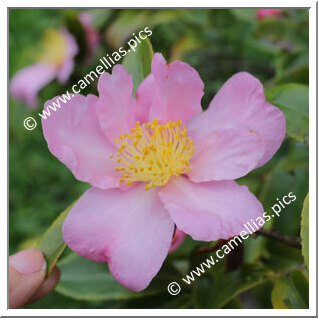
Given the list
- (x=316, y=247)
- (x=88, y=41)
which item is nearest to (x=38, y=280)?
(x=316, y=247)

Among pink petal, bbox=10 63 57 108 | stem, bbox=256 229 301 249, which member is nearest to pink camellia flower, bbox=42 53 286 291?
stem, bbox=256 229 301 249

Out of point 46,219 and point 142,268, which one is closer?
point 142,268

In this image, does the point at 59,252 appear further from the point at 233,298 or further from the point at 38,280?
the point at 233,298

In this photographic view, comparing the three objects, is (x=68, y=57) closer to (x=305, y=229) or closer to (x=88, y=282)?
(x=88, y=282)

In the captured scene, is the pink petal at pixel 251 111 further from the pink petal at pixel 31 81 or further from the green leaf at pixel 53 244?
the pink petal at pixel 31 81

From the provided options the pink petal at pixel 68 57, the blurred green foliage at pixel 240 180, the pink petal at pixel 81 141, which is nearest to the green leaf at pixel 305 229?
the blurred green foliage at pixel 240 180

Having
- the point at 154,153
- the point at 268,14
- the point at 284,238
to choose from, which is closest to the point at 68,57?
the point at 268,14

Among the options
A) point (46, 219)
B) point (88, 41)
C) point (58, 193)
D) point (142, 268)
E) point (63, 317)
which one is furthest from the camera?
point (58, 193)
